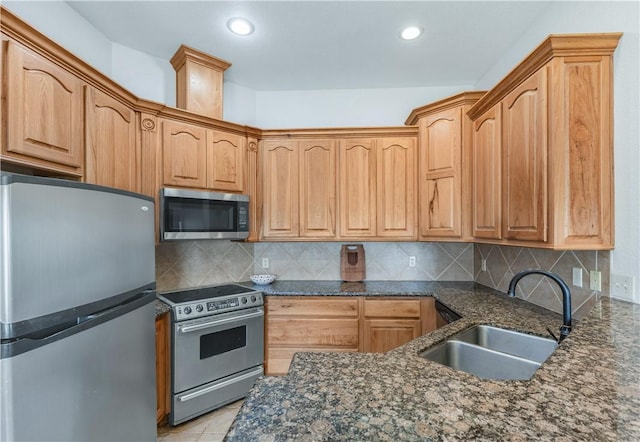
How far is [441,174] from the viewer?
7.59 ft

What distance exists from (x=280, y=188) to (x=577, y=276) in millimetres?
2175

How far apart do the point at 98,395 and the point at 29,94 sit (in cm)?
136

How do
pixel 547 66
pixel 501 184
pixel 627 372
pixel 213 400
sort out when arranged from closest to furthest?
pixel 627 372 → pixel 547 66 → pixel 501 184 → pixel 213 400

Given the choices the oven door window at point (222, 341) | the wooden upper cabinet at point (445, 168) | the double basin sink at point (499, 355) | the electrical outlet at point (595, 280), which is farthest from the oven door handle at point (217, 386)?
the electrical outlet at point (595, 280)

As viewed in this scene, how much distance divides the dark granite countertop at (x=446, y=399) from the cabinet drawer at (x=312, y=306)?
1.35 metres

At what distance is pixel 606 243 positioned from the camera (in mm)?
1320

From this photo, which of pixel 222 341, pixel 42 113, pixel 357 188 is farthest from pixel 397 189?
pixel 42 113

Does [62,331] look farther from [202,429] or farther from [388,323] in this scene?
[388,323]

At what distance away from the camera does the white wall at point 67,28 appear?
1568 millimetres

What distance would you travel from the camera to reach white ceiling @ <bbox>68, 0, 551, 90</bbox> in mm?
1805

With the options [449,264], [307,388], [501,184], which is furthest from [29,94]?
[449,264]

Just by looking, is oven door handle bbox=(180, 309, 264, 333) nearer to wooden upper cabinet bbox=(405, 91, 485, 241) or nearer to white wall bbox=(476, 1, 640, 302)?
wooden upper cabinet bbox=(405, 91, 485, 241)

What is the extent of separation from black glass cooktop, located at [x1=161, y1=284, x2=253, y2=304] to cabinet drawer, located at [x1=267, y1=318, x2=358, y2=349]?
16.0 inches

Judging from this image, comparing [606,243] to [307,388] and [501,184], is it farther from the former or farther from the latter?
[307,388]
